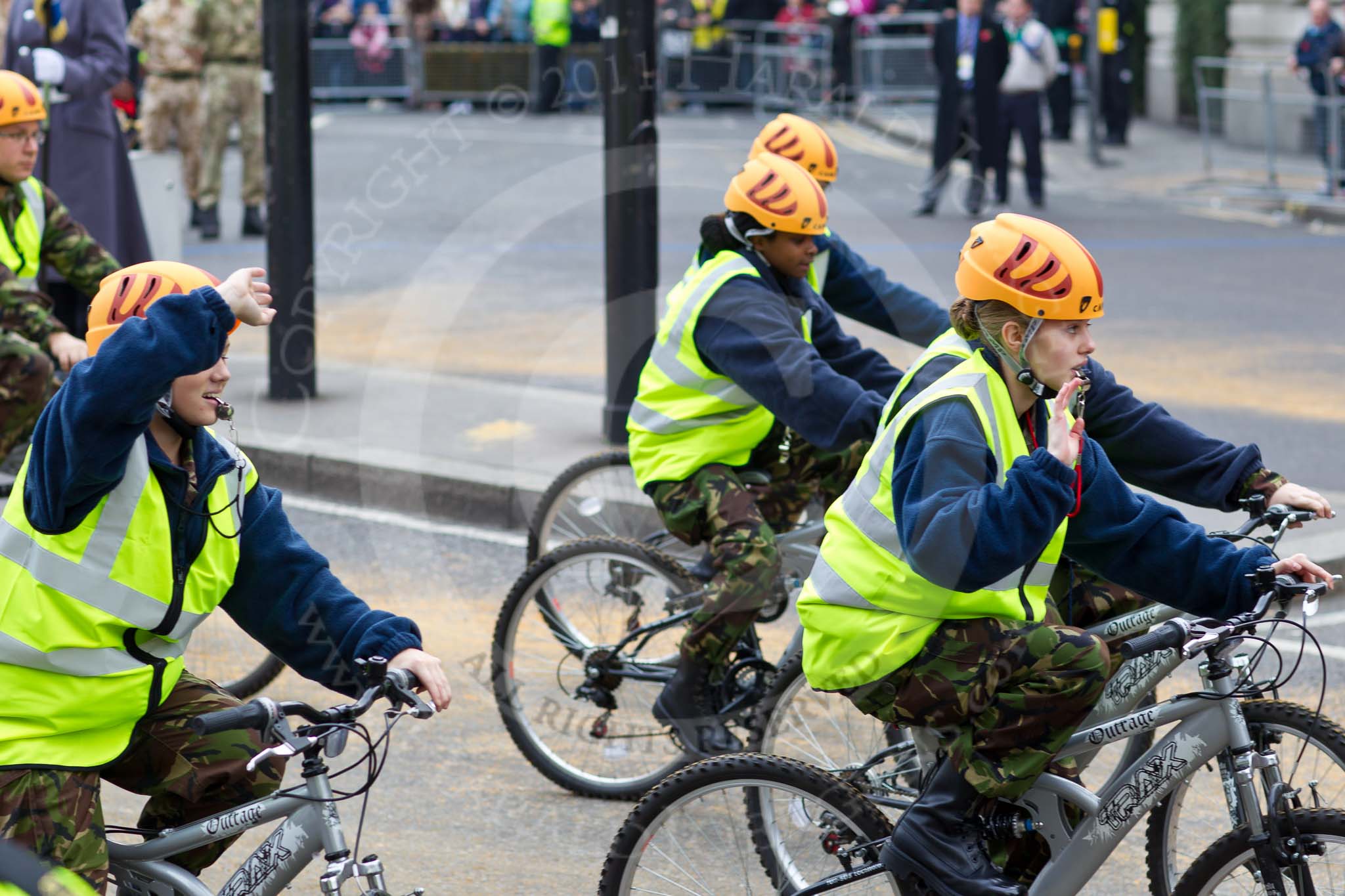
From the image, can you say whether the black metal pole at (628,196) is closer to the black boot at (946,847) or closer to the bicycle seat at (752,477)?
the bicycle seat at (752,477)

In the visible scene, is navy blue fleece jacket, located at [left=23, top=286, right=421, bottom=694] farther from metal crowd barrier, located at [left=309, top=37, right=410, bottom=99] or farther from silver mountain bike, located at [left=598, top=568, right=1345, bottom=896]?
metal crowd barrier, located at [left=309, top=37, right=410, bottom=99]

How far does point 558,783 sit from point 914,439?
2.17 m

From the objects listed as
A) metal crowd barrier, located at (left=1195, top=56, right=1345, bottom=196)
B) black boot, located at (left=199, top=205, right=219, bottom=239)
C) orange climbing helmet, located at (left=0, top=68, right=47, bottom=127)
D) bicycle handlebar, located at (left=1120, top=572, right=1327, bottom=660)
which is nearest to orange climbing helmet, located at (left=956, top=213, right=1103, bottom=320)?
bicycle handlebar, located at (left=1120, top=572, right=1327, bottom=660)

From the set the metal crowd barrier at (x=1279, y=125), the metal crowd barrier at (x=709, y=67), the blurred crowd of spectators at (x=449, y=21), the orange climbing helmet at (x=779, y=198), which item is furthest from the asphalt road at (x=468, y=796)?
the blurred crowd of spectators at (x=449, y=21)

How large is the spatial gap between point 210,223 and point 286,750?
1230cm

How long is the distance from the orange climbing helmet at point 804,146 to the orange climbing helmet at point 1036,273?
2.55 meters

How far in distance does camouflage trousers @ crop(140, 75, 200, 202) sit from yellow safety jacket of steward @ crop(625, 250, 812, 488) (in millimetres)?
10661

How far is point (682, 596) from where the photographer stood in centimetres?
497

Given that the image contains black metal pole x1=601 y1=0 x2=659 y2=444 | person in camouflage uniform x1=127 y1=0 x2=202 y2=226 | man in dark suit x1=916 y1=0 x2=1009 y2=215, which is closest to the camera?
black metal pole x1=601 y1=0 x2=659 y2=444

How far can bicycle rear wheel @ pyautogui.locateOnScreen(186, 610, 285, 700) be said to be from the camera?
5.46m

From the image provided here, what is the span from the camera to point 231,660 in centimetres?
564

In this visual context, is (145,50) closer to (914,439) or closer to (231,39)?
(231,39)

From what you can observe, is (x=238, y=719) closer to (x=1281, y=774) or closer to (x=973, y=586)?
(x=973, y=586)

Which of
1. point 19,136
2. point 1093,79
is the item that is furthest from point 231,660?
point 1093,79
